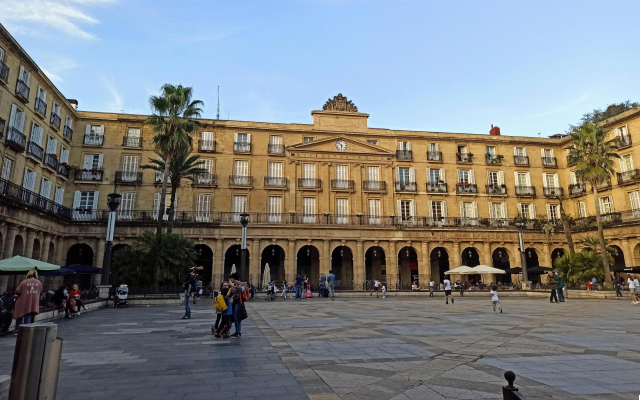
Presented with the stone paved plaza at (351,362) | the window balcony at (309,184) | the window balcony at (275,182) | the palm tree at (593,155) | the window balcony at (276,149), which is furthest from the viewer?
the window balcony at (276,149)

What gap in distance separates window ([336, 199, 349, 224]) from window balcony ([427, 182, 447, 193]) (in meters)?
8.74

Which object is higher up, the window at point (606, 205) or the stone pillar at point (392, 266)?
the window at point (606, 205)

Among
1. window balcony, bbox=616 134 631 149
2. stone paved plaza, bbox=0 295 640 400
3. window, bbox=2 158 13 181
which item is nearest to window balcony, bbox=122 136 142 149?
window, bbox=2 158 13 181

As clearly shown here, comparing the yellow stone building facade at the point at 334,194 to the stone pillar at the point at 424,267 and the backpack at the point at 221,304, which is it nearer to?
the stone pillar at the point at 424,267

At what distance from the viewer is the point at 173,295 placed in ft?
69.5

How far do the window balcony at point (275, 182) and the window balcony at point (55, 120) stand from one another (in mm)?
17330

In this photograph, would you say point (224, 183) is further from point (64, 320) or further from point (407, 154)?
point (64, 320)

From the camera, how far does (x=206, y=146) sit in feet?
120

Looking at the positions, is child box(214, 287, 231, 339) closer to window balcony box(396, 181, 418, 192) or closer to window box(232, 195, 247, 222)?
window box(232, 195, 247, 222)

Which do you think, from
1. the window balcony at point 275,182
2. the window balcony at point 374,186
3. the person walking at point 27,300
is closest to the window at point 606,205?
the window balcony at point 374,186

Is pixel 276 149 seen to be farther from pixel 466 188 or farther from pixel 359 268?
pixel 466 188

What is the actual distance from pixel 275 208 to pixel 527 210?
26073 mm

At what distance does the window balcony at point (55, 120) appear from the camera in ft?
98.7

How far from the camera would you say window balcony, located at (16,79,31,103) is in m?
24.9
